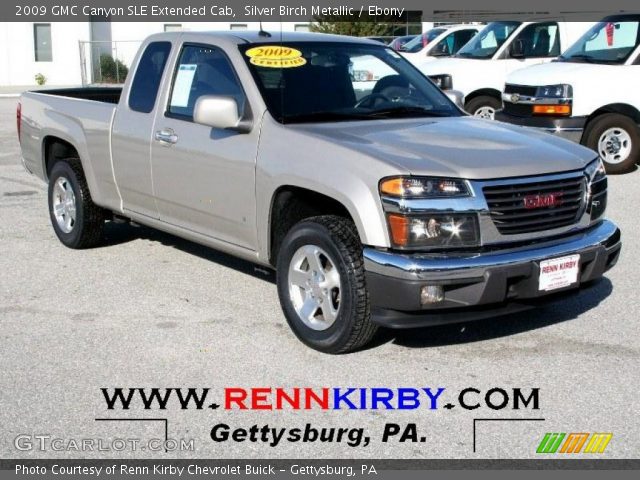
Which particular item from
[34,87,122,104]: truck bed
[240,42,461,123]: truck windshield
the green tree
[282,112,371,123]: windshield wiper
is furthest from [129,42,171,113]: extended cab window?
the green tree

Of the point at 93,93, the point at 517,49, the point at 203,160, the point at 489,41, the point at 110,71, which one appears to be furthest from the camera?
the point at 110,71

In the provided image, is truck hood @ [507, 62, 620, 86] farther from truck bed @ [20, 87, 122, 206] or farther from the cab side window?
truck bed @ [20, 87, 122, 206]

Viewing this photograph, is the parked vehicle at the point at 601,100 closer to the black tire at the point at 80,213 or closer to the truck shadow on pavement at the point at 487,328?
the truck shadow on pavement at the point at 487,328

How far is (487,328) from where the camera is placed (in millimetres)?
5922

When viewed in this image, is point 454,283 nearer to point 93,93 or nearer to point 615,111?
point 93,93

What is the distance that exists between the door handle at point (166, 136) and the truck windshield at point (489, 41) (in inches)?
385

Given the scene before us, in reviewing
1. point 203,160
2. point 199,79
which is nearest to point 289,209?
point 203,160

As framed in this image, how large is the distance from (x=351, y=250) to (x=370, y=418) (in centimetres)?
101

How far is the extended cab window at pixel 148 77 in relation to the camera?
6.93 meters

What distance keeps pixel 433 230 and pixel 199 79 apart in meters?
2.40

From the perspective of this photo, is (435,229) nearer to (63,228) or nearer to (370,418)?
(370,418)

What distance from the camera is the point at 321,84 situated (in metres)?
6.27

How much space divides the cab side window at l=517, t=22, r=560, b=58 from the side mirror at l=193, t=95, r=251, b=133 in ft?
33.9

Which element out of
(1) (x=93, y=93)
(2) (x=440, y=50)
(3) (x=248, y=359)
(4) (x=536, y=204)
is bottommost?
(3) (x=248, y=359)
